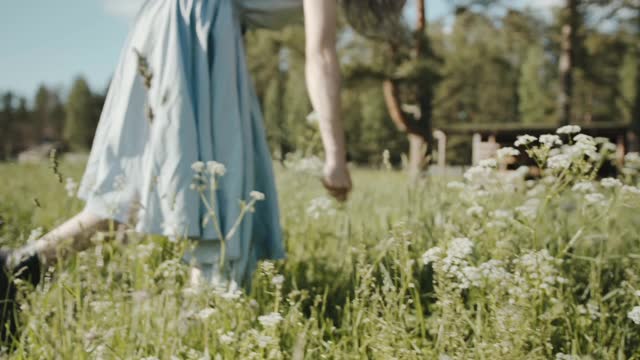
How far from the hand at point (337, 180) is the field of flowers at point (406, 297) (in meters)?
0.18

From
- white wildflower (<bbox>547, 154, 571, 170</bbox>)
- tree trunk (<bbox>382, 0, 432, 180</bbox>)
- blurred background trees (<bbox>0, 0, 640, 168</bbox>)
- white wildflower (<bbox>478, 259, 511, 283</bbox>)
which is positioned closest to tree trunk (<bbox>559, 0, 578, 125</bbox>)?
blurred background trees (<bbox>0, 0, 640, 168</bbox>)

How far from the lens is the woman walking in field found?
6.99 feet

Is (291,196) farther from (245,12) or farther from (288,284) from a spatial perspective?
(245,12)

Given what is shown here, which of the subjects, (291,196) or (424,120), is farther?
(424,120)

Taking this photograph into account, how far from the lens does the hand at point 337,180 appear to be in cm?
206

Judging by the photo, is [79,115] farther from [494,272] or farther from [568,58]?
[494,272]

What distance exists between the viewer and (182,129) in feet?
7.13

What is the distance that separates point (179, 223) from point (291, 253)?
0.99 metres

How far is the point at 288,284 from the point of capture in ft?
8.56

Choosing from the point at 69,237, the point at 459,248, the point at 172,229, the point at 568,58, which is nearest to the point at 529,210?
the point at 459,248

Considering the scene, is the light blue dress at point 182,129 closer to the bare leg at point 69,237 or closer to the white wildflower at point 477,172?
the bare leg at point 69,237

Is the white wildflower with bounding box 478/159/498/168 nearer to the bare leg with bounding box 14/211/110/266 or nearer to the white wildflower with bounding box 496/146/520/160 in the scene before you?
the white wildflower with bounding box 496/146/520/160

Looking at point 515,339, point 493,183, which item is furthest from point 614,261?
point 515,339

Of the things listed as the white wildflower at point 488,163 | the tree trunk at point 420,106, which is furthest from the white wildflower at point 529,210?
the tree trunk at point 420,106
